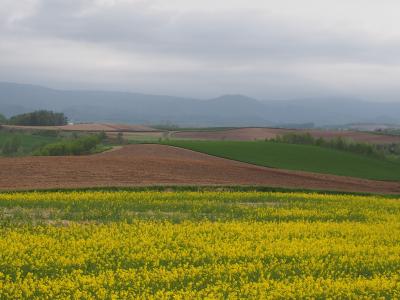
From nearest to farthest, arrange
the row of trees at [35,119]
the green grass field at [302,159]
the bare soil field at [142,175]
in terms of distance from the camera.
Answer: the bare soil field at [142,175] → the green grass field at [302,159] → the row of trees at [35,119]

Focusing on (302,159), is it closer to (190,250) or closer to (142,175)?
(142,175)

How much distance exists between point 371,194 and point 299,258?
89.1 feet

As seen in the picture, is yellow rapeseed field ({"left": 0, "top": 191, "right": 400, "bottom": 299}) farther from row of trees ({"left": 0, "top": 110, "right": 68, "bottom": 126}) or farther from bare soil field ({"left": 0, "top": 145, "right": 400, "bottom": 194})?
row of trees ({"left": 0, "top": 110, "right": 68, "bottom": 126})

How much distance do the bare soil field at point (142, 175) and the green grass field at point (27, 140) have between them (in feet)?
129

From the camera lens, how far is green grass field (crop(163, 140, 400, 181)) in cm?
6462

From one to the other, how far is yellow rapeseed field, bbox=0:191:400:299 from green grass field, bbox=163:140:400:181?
34.0m

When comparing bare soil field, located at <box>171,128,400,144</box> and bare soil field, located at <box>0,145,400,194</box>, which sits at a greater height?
bare soil field, located at <box>171,128,400,144</box>

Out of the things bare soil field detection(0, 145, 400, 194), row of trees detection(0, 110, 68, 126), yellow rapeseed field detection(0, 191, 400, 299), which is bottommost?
yellow rapeseed field detection(0, 191, 400, 299)

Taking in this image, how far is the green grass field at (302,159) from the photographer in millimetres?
64625

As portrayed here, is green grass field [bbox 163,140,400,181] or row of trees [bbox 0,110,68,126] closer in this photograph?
green grass field [bbox 163,140,400,181]

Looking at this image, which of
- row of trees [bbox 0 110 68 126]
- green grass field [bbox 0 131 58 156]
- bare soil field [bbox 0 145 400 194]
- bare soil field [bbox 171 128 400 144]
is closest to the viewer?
bare soil field [bbox 0 145 400 194]

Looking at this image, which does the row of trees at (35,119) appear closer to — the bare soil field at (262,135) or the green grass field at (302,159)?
the bare soil field at (262,135)

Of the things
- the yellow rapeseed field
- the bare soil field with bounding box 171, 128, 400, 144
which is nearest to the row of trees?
the bare soil field with bounding box 171, 128, 400, 144

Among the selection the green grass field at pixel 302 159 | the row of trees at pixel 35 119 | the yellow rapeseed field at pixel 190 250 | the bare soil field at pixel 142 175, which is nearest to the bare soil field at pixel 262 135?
the green grass field at pixel 302 159
